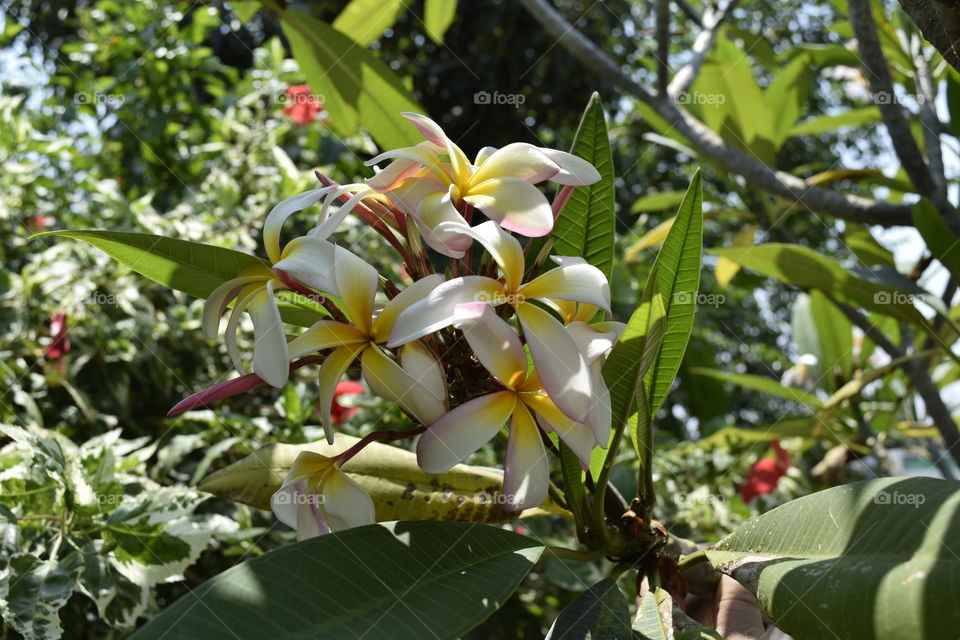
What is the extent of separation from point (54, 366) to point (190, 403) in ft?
3.33

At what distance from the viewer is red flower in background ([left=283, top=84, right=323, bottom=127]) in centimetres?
208

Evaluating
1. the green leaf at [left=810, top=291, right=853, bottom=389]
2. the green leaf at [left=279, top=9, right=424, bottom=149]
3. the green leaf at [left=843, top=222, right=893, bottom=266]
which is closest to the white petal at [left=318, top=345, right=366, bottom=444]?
the green leaf at [left=279, top=9, right=424, bottom=149]

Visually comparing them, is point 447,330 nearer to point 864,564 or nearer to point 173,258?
point 173,258

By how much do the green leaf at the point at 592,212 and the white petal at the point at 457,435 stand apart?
29cm

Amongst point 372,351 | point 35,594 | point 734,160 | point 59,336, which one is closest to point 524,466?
point 372,351

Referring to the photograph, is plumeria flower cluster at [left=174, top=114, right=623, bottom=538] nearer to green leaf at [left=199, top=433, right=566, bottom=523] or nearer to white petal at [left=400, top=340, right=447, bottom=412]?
white petal at [left=400, top=340, right=447, bottom=412]

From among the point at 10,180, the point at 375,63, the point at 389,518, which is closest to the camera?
the point at 389,518

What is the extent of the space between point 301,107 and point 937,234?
1556 mm

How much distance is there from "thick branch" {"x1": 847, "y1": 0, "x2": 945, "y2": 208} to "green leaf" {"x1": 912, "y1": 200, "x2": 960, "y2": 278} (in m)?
0.05

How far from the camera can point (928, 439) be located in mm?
2250

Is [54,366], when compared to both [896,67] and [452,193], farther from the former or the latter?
[896,67]

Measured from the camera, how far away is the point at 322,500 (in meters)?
0.62

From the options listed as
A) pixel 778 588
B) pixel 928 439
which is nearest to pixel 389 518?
pixel 778 588
